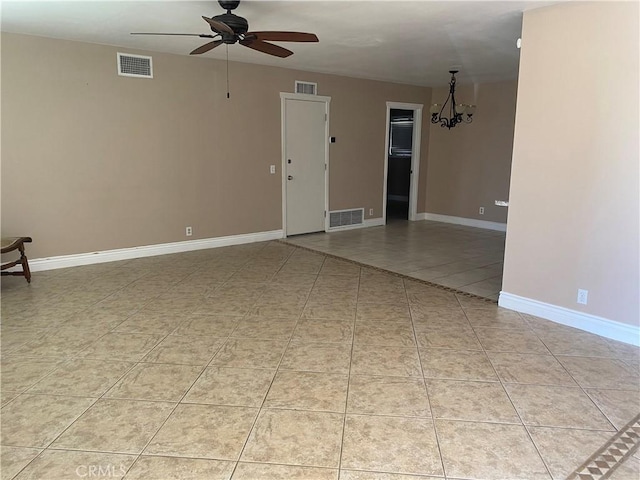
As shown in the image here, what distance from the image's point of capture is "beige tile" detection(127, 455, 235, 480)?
5.94 feet

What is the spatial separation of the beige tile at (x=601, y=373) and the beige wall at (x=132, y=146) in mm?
4454

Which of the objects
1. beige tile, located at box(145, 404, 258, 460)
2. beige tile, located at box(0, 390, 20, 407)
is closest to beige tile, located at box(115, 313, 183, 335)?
beige tile, located at box(0, 390, 20, 407)

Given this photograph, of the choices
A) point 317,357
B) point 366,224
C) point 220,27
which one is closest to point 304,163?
point 366,224

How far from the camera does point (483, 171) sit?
24.9 feet

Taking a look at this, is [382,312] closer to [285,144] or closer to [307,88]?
[285,144]

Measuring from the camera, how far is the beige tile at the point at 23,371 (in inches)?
99.1

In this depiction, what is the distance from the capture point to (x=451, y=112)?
26.0ft

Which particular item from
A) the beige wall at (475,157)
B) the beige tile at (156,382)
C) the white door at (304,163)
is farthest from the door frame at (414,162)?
the beige tile at (156,382)

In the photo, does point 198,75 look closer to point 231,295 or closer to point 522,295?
point 231,295

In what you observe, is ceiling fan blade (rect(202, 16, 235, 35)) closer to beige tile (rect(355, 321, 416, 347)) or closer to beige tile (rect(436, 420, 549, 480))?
beige tile (rect(355, 321, 416, 347))

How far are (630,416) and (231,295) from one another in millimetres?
3050

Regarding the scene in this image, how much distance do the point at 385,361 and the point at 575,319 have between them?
1660mm

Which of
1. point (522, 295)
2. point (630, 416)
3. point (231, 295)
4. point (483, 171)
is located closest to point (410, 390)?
point (630, 416)

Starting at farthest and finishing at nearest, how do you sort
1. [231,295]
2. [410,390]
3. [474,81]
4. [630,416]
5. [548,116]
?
1. [474,81]
2. [231,295]
3. [548,116]
4. [410,390]
5. [630,416]
